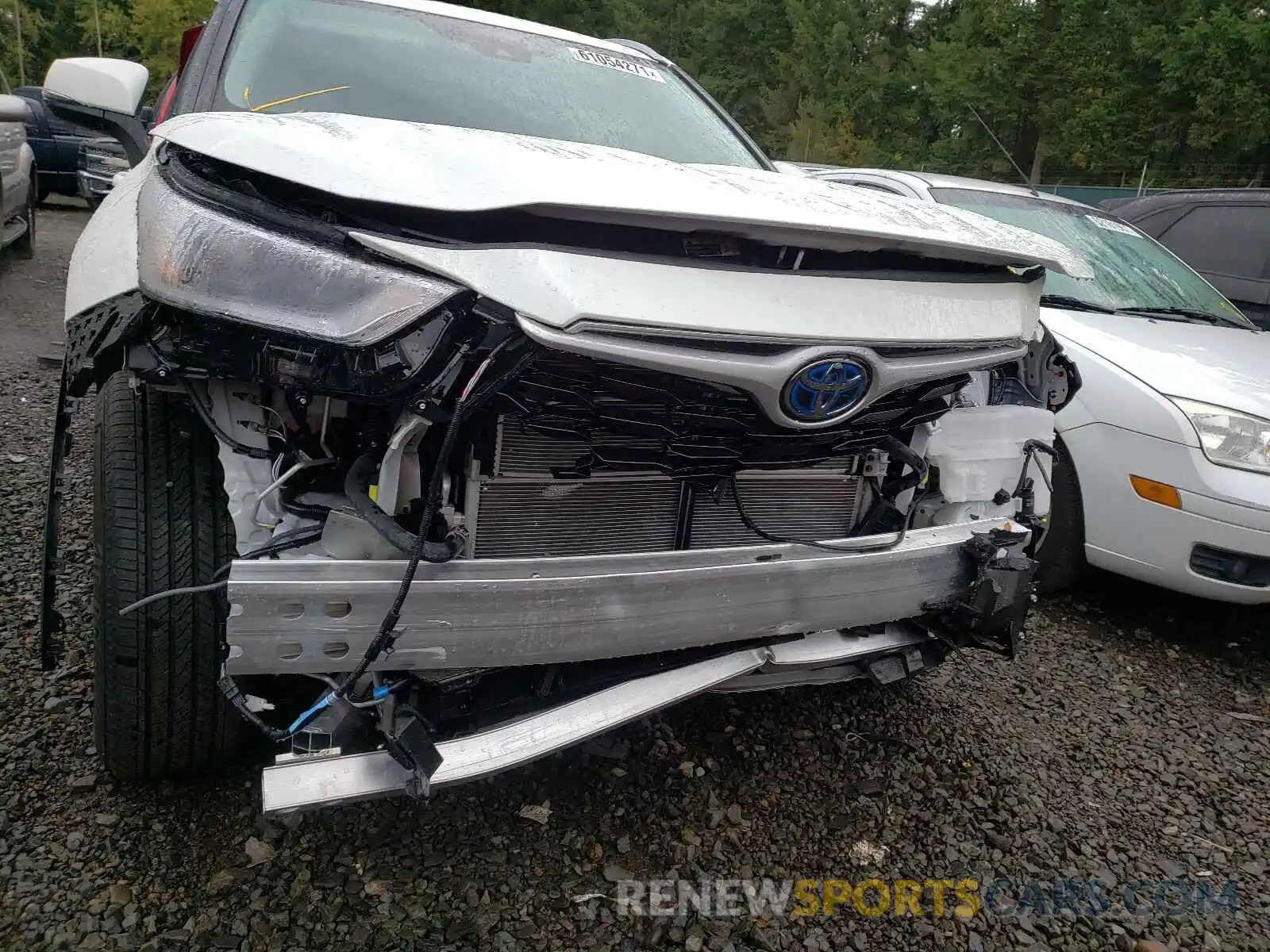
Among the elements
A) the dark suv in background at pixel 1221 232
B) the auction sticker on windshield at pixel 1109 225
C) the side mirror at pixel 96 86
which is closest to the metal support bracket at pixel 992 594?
the side mirror at pixel 96 86

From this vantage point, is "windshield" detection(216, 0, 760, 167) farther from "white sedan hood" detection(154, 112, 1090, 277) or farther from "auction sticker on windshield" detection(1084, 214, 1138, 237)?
"auction sticker on windshield" detection(1084, 214, 1138, 237)

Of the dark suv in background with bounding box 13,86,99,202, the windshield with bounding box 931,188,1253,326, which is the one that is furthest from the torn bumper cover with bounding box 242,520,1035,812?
the dark suv in background with bounding box 13,86,99,202

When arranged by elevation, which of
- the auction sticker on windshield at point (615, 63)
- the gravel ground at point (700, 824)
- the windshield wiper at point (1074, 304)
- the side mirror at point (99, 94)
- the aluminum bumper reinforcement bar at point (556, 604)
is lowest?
the gravel ground at point (700, 824)

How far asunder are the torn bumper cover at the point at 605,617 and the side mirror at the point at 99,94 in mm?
1826

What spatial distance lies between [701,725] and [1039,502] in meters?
1.15

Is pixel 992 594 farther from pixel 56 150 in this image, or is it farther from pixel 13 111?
pixel 56 150

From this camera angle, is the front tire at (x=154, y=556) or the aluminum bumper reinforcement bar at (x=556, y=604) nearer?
the aluminum bumper reinforcement bar at (x=556, y=604)

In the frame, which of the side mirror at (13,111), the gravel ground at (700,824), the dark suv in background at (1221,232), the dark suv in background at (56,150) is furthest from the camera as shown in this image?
the dark suv in background at (56,150)

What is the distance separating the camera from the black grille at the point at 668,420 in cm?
150

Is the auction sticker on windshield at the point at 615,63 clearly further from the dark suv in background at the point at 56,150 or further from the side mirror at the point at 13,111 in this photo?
the dark suv in background at the point at 56,150

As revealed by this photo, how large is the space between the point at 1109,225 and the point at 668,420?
150 inches

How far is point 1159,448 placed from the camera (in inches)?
121

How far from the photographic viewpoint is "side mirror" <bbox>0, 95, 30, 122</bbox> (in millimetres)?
5379

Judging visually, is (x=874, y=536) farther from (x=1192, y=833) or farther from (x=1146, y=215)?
(x=1146, y=215)
